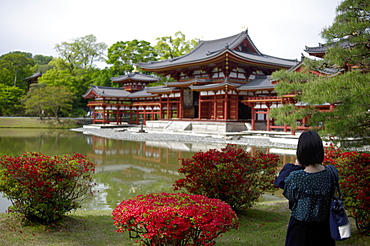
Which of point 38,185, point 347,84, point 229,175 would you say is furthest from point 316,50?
point 38,185

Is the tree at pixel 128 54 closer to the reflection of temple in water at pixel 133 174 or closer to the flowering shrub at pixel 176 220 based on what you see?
the reflection of temple in water at pixel 133 174

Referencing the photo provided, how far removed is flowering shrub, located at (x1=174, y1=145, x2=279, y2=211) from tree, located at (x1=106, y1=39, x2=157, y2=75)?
4811cm

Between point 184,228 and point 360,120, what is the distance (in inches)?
175

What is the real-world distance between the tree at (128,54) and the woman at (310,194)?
5155 cm

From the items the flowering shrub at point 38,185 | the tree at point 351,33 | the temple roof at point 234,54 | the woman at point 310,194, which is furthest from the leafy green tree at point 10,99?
the woman at point 310,194

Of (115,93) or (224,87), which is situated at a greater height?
(115,93)

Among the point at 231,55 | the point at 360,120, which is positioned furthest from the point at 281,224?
the point at 231,55

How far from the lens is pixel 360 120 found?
5.78m

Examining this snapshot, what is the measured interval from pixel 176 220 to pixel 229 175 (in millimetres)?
2800

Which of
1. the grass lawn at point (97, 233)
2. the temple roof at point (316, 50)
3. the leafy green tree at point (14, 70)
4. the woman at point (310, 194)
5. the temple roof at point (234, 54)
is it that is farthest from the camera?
the leafy green tree at point (14, 70)

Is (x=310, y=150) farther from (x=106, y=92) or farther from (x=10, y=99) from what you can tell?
(x=10, y=99)

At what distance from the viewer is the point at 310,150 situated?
252 cm

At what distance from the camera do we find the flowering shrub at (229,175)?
223 inches

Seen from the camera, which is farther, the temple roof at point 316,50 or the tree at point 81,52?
the tree at point 81,52
